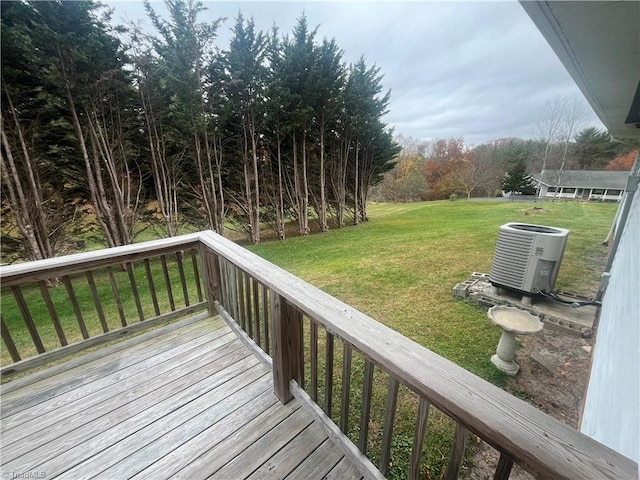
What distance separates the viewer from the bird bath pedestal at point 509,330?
7.24 ft

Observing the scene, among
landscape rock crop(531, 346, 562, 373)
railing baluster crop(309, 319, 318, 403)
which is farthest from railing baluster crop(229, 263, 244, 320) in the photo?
landscape rock crop(531, 346, 562, 373)

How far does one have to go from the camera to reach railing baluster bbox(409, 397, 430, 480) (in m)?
0.89

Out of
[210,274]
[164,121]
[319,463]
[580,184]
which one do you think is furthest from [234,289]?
[580,184]

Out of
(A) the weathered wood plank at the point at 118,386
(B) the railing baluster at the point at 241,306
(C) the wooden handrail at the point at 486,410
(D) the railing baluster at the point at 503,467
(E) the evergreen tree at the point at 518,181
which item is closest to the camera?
(C) the wooden handrail at the point at 486,410

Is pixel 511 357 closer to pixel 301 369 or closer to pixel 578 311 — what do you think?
pixel 578 311

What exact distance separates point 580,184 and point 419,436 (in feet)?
78.1

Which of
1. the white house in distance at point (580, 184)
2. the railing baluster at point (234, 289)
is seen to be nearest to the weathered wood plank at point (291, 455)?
the railing baluster at point (234, 289)

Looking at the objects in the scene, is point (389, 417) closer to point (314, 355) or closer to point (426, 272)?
point (314, 355)

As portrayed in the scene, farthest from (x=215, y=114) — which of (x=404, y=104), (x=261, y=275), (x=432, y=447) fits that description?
(x=404, y=104)

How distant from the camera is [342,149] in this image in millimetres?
10984

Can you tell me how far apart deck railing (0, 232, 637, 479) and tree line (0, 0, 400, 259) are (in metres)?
4.95

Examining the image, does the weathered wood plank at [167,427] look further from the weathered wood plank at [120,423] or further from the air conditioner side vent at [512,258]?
the air conditioner side vent at [512,258]

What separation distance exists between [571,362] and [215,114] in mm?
8635

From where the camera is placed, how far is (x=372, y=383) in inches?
47.5
